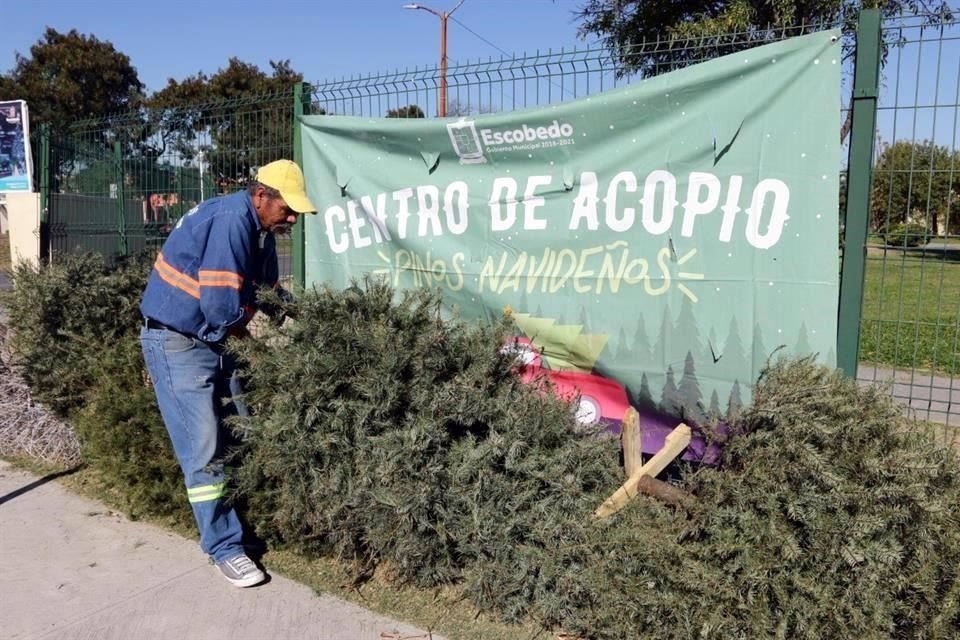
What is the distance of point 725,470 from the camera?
312cm

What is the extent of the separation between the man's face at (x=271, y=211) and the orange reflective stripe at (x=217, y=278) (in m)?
0.37

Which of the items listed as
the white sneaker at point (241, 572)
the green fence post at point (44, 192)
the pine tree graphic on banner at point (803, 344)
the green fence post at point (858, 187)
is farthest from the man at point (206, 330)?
the green fence post at point (44, 192)

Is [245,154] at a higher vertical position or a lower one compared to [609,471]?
higher

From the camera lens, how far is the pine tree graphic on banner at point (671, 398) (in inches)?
162

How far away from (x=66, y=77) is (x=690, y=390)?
3954cm

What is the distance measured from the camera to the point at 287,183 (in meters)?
3.93

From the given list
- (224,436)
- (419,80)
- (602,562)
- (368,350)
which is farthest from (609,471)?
(419,80)

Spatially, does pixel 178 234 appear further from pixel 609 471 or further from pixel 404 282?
pixel 609 471

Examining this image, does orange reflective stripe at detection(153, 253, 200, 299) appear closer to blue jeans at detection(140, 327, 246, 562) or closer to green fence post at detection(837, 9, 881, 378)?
blue jeans at detection(140, 327, 246, 562)

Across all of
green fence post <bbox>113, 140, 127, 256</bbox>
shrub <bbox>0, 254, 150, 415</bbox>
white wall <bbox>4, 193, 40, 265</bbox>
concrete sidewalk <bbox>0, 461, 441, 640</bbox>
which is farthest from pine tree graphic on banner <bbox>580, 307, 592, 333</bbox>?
white wall <bbox>4, 193, 40, 265</bbox>

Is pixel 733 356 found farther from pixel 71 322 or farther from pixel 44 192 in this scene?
pixel 44 192

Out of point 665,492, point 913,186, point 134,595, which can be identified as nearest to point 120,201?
point 134,595

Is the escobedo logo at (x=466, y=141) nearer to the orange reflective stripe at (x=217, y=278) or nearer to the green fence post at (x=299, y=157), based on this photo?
the green fence post at (x=299, y=157)

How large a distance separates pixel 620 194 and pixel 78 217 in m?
6.35
